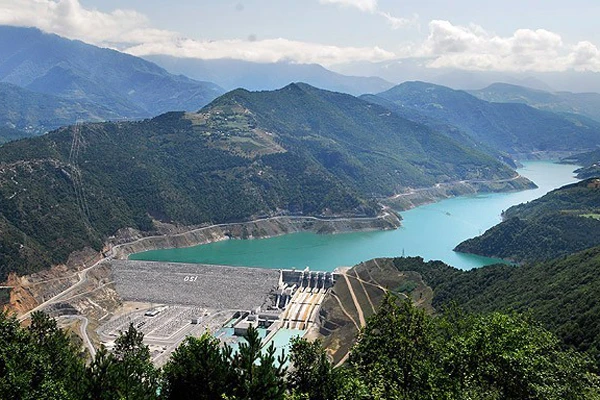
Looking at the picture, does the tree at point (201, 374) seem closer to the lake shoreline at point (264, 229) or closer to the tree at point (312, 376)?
the tree at point (312, 376)

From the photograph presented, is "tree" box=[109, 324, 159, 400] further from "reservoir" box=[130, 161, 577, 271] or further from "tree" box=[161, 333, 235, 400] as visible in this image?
"reservoir" box=[130, 161, 577, 271]

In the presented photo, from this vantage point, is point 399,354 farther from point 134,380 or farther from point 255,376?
point 134,380

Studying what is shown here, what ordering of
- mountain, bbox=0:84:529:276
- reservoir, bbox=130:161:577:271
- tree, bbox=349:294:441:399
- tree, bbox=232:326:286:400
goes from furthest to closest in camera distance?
1. reservoir, bbox=130:161:577:271
2. mountain, bbox=0:84:529:276
3. tree, bbox=349:294:441:399
4. tree, bbox=232:326:286:400

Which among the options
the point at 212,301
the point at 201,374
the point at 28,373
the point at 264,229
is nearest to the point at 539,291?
the point at 201,374

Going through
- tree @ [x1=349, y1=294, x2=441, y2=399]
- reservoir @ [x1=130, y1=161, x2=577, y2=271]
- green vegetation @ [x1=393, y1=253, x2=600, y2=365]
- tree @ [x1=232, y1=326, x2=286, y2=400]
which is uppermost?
tree @ [x1=232, y1=326, x2=286, y2=400]

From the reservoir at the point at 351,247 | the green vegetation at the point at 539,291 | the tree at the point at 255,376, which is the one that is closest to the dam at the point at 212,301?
the reservoir at the point at 351,247

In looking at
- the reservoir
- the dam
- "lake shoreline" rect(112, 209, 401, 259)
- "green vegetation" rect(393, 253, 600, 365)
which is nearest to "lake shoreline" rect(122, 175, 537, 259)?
"lake shoreline" rect(112, 209, 401, 259)
